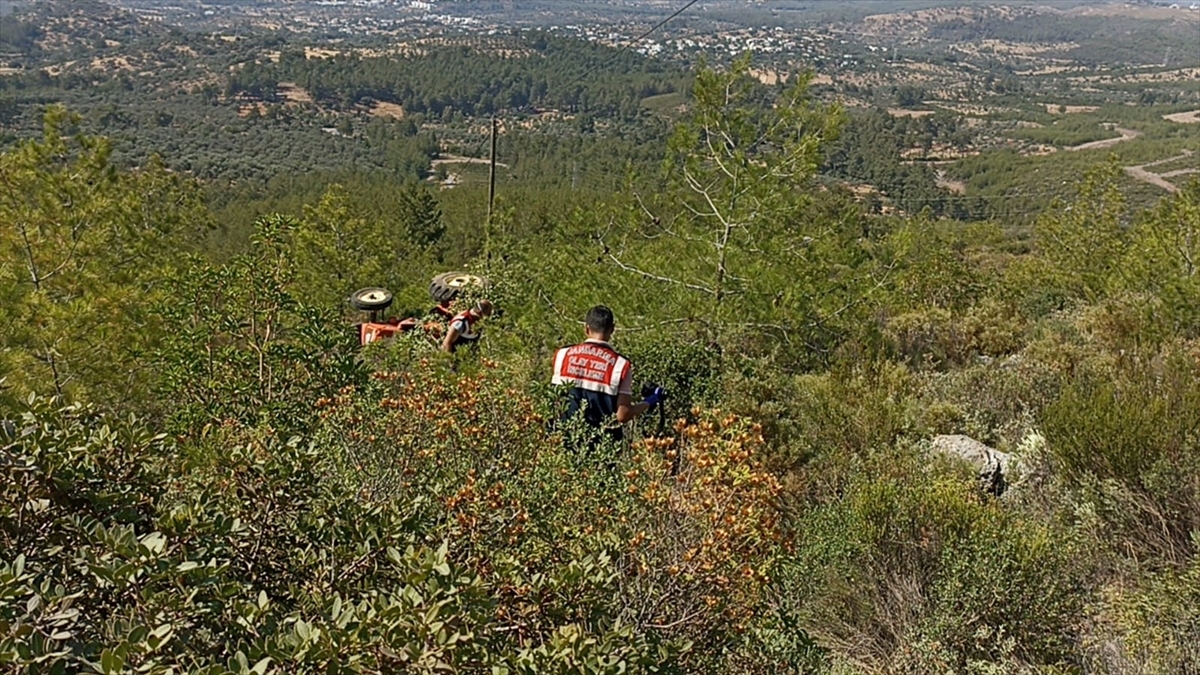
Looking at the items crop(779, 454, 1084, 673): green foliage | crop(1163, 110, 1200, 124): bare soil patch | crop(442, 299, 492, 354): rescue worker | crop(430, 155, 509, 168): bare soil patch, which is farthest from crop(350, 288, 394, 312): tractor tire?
crop(1163, 110, 1200, 124): bare soil patch

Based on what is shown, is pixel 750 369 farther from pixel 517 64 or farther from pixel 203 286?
pixel 517 64

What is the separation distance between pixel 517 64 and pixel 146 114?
6947cm

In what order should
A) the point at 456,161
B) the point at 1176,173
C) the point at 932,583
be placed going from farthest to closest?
the point at 456,161 < the point at 1176,173 < the point at 932,583

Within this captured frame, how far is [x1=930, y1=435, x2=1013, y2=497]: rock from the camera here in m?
4.43

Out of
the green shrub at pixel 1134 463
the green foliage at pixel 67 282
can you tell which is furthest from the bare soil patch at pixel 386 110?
the green shrub at pixel 1134 463

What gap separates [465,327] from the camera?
19.4ft

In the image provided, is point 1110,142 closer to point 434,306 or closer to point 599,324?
point 434,306

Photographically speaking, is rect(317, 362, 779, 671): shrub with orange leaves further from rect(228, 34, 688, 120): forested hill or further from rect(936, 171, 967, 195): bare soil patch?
rect(228, 34, 688, 120): forested hill

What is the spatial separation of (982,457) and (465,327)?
359 centimetres

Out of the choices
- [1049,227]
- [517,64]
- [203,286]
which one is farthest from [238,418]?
[517,64]

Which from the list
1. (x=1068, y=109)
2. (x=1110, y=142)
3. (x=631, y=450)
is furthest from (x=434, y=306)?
(x=1068, y=109)

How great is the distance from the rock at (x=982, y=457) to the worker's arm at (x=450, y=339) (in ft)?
10.2

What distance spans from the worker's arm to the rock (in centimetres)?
310

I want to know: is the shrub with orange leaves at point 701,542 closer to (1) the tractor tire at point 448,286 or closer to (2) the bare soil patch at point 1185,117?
(1) the tractor tire at point 448,286
